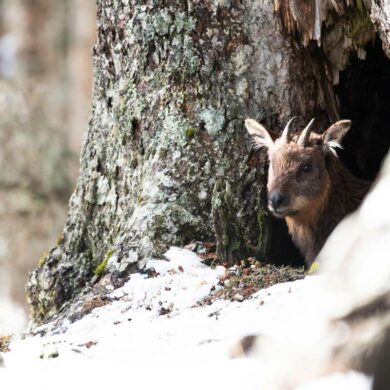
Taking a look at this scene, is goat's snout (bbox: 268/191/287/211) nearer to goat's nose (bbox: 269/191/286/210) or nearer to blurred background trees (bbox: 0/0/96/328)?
goat's nose (bbox: 269/191/286/210)

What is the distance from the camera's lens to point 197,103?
8562 millimetres

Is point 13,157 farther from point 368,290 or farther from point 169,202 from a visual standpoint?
point 368,290

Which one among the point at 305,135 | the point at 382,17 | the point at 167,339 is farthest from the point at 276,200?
the point at 167,339

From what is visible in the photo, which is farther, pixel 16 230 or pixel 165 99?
pixel 16 230

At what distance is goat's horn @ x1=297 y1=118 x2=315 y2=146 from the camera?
8.30 metres

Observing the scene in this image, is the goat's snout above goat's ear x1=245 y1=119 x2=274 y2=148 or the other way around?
the other way around

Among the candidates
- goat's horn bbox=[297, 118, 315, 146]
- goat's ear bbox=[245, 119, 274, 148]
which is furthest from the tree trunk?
goat's horn bbox=[297, 118, 315, 146]

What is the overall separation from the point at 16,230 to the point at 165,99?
8.97m

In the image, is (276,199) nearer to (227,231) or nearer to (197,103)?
(227,231)

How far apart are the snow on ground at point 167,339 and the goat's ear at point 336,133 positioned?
1.55 meters

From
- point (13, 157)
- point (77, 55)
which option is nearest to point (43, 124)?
point (13, 157)

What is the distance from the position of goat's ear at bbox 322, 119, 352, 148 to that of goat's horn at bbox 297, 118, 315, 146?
0.52 ft

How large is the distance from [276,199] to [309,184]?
1.72ft

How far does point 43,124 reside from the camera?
1712cm
